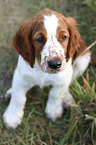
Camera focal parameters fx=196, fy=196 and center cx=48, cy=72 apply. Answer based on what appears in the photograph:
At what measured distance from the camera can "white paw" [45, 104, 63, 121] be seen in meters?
3.44

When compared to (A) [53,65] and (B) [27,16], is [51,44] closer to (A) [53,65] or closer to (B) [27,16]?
(A) [53,65]

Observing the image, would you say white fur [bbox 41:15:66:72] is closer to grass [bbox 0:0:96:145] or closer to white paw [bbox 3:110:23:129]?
grass [bbox 0:0:96:145]

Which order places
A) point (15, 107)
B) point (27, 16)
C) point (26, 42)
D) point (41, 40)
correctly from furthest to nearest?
point (27, 16)
point (15, 107)
point (26, 42)
point (41, 40)

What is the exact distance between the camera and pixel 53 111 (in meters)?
3.46

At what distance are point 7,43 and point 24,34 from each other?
6.48 ft

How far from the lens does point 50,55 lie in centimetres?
234

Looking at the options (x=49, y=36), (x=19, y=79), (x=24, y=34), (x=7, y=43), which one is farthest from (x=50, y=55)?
(x=7, y=43)

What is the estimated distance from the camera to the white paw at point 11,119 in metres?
3.29

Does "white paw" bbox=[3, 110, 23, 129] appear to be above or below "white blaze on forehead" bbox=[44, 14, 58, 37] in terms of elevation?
below

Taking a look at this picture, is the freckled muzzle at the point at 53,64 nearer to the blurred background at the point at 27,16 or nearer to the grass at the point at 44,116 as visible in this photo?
the grass at the point at 44,116

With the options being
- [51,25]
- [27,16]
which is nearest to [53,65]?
[51,25]

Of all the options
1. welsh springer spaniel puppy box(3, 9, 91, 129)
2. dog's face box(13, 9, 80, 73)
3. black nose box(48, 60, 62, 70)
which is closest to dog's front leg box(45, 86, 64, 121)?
welsh springer spaniel puppy box(3, 9, 91, 129)

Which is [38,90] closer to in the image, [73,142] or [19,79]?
[19,79]

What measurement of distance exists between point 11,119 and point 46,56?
150cm
